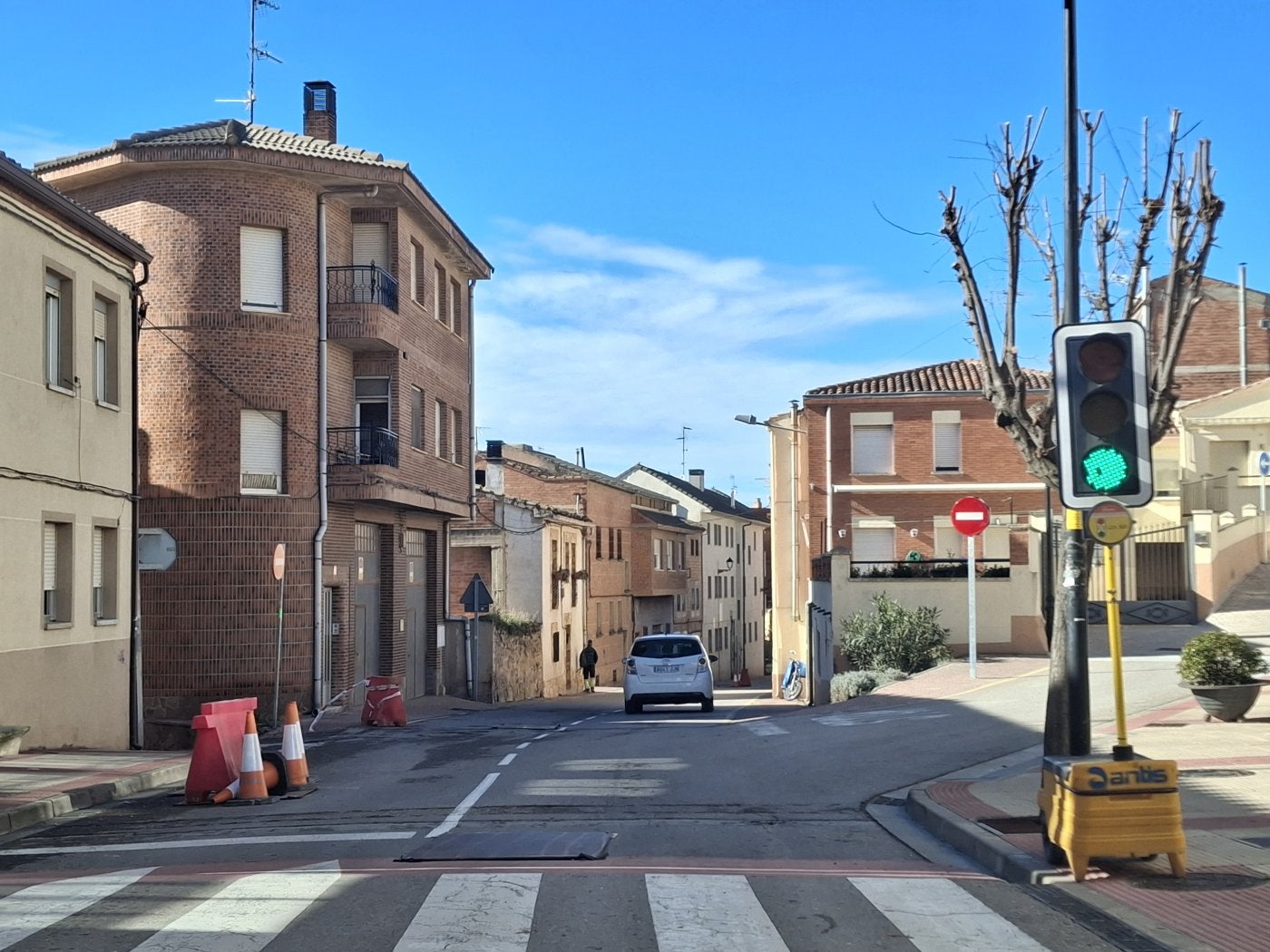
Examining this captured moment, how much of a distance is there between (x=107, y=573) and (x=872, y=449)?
23.4m

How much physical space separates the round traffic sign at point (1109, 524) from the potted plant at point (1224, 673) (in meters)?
8.75

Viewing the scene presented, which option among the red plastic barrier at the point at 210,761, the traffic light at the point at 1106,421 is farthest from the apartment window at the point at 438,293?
the traffic light at the point at 1106,421


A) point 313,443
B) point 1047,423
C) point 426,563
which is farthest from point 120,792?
point 426,563

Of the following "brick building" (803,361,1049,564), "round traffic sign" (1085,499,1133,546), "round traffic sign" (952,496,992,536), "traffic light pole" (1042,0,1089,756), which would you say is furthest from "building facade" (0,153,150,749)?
"brick building" (803,361,1049,564)

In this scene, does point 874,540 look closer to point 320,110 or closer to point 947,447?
point 947,447

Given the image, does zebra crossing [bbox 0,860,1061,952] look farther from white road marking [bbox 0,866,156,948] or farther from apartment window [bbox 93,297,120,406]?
apartment window [bbox 93,297,120,406]

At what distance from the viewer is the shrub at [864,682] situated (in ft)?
84.5

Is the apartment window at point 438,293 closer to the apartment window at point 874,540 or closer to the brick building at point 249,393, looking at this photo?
the brick building at point 249,393

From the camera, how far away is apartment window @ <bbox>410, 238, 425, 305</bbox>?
2898 cm

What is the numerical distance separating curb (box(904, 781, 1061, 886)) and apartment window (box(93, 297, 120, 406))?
13674 mm

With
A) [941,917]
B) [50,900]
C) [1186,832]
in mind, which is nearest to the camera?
[941,917]

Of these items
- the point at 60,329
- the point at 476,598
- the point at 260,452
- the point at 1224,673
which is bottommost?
the point at 1224,673

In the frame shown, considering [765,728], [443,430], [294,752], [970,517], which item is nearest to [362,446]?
[443,430]

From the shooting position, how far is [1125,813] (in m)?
7.99
